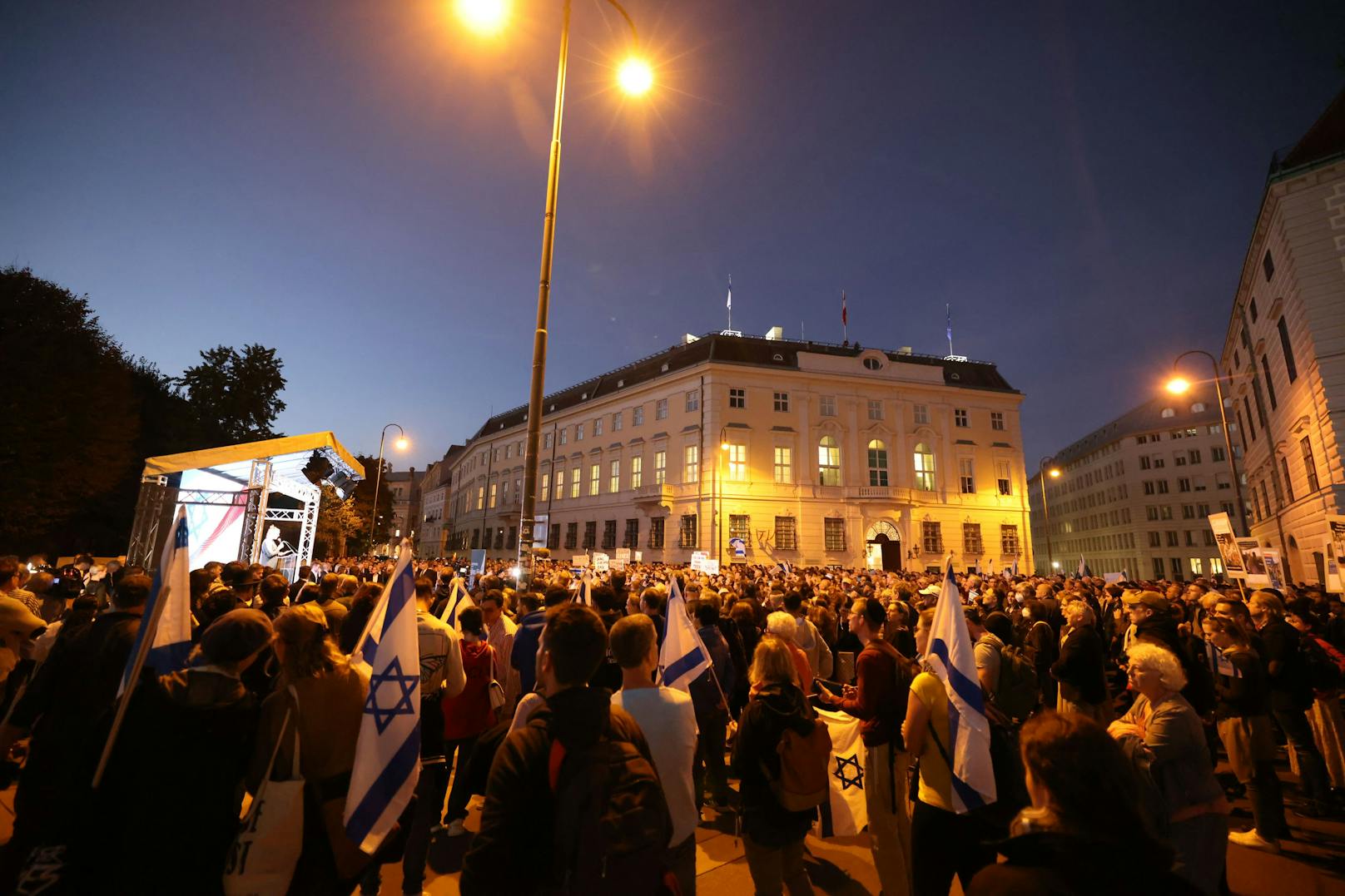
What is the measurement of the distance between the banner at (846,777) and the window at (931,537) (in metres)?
41.7

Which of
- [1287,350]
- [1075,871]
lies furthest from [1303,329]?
[1075,871]

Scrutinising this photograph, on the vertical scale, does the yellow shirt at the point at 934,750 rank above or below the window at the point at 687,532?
below

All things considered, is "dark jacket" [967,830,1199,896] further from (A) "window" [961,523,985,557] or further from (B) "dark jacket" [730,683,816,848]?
(A) "window" [961,523,985,557]

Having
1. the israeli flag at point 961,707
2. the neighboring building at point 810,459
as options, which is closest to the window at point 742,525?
the neighboring building at point 810,459

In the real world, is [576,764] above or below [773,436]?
below

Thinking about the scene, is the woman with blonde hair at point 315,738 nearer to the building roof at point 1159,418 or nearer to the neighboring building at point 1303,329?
the neighboring building at point 1303,329

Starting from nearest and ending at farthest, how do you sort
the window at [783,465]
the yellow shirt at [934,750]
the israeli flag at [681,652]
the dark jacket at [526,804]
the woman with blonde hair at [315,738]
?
the dark jacket at [526,804]
the woman with blonde hair at [315,738]
the yellow shirt at [934,750]
the israeli flag at [681,652]
the window at [783,465]

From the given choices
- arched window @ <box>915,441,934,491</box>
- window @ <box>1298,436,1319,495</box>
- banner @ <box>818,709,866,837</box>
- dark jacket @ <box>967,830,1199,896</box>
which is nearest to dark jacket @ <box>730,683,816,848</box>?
banner @ <box>818,709,866,837</box>

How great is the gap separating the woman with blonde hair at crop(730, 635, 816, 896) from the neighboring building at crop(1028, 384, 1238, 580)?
74611mm

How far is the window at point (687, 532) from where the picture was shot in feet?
137

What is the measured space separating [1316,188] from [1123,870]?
91.2 ft

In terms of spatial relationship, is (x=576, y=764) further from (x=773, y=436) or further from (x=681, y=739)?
(x=773, y=436)

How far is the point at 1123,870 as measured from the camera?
160cm

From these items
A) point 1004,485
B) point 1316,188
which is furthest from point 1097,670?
point 1004,485
